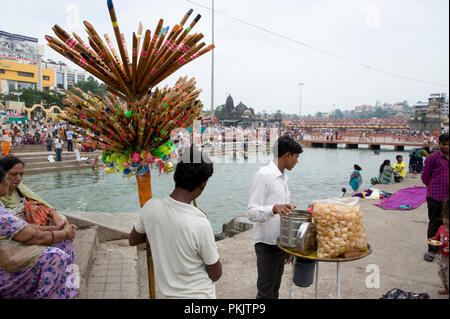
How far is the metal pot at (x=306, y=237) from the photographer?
2.10m

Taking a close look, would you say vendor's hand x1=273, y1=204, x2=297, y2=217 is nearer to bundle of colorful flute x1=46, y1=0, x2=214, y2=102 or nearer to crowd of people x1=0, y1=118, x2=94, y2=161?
bundle of colorful flute x1=46, y1=0, x2=214, y2=102

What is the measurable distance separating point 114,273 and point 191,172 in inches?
99.6

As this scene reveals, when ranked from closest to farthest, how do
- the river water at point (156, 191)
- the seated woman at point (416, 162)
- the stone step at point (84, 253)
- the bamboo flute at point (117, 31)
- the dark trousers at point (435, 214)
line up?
1. the bamboo flute at point (117, 31)
2. the stone step at point (84, 253)
3. the dark trousers at point (435, 214)
4. the river water at point (156, 191)
5. the seated woman at point (416, 162)

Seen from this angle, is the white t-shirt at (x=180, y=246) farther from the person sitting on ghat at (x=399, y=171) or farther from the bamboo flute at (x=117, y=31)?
the person sitting on ghat at (x=399, y=171)

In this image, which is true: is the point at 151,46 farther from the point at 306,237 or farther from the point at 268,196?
the point at 306,237

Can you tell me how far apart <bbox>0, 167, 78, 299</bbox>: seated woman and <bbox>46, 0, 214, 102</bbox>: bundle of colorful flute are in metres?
0.97

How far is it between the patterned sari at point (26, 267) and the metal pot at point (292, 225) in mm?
1665

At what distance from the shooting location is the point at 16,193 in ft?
9.28

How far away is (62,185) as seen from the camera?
11.9 m

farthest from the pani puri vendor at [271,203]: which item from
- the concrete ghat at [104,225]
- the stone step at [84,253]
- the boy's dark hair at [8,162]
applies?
the concrete ghat at [104,225]
